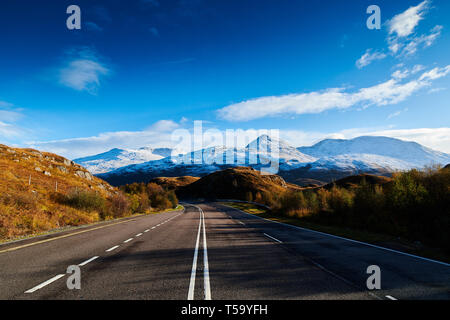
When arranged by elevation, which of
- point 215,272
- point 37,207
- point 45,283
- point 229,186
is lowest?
point 229,186

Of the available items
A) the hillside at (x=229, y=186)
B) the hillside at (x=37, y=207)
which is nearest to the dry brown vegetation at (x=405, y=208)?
the hillside at (x=37, y=207)

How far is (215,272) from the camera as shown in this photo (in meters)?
6.11

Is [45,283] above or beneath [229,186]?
above

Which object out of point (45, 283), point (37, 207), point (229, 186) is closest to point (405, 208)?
point (45, 283)

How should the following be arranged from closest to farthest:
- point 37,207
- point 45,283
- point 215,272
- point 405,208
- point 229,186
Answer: point 45,283 → point 215,272 → point 405,208 → point 37,207 → point 229,186

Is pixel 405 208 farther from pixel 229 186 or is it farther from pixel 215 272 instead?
pixel 229 186

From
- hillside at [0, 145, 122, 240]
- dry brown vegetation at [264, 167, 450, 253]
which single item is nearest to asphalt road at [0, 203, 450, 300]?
dry brown vegetation at [264, 167, 450, 253]

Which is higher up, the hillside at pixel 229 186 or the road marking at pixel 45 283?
the road marking at pixel 45 283

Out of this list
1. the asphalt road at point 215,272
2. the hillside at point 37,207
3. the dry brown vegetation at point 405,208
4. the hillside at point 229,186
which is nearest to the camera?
the asphalt road at point 215,272

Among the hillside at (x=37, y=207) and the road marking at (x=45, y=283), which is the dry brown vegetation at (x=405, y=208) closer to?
the road marking at (x=45, y=283)

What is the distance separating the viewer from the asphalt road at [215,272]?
4.62m

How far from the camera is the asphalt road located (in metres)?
4.62

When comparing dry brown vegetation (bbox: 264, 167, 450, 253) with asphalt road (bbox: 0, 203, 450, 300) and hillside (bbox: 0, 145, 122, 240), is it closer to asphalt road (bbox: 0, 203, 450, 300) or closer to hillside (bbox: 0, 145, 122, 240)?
asphalt road (bbox: 0, 203, 450, 300)
